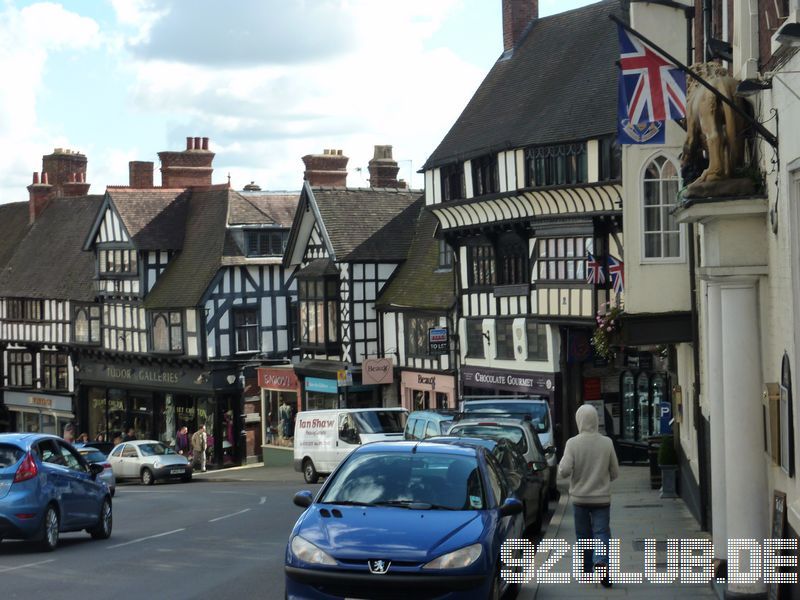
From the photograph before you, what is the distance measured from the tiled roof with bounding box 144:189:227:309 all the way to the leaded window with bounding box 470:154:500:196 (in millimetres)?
14096

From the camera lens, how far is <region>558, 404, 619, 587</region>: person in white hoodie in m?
12.3

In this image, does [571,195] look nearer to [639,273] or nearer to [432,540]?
[639,273]

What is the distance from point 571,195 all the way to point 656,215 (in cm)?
1360

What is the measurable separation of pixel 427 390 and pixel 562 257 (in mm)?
9095

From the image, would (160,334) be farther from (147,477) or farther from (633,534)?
(633,534)

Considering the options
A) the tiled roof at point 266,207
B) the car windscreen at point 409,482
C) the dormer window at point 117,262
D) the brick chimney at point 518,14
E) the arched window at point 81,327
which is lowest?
the car windscreen at point 409,482

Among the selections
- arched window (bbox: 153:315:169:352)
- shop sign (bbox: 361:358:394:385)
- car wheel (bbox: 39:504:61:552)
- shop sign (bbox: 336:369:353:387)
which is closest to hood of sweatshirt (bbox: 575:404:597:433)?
car wheel (bbox: 39:504:61:552)

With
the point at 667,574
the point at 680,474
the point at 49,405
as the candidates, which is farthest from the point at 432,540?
the point at 49,405

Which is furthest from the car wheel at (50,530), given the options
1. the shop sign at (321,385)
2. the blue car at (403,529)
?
the shop sign at (321,385)

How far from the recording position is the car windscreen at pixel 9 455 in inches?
693

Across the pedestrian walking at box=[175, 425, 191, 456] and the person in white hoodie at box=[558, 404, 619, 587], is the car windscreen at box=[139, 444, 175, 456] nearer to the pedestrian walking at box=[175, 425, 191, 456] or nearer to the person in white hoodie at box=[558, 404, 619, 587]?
the pedestrian walking at box=[175, 425, 191, 456]

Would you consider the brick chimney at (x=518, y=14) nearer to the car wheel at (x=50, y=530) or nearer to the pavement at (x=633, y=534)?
the pavement at (x=633, y=534)

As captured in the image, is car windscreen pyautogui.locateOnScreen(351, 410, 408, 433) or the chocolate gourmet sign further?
the chocolate gourmet sign

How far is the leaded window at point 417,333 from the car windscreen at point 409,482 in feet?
92.9
